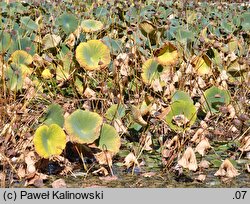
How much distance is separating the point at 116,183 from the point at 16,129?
568 mm

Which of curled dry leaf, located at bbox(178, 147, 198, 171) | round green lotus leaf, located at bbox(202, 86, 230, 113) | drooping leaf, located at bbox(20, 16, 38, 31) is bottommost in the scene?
curled dry leaf, located at bbox(178, 147, 198, 171)

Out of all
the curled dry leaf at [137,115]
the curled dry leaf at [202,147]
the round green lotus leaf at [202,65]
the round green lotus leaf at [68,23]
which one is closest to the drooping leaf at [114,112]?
the curled dry leaf at [137,115]

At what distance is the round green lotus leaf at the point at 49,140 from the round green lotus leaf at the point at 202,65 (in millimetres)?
1200

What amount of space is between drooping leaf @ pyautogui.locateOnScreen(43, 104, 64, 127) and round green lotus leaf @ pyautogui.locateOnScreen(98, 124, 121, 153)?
185 mm

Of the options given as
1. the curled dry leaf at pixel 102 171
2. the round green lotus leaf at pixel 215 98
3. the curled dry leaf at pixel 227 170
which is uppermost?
the round green lotus leaf at pixel 215 98

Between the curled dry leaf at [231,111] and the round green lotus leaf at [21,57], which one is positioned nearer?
the curled dry leaf at [231,111]

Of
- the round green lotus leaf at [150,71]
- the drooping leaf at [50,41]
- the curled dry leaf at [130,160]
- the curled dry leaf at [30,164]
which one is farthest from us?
the drooping leaf at [50,41]

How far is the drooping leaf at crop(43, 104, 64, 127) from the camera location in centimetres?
260

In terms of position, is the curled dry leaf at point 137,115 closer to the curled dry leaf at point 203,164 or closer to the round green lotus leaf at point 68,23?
the curled dry leaf at point 203,164

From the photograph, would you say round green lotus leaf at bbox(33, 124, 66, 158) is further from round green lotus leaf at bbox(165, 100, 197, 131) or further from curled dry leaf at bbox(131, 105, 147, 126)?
round green lotus leaf at bbox(165, 100, 197, 131)

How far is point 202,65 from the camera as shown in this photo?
3.43 m

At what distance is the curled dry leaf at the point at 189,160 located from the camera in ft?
7.85

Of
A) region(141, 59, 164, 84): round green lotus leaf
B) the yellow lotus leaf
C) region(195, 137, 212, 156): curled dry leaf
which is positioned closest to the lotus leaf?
the yellow lotus leaf

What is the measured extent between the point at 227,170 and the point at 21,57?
1514 mm
